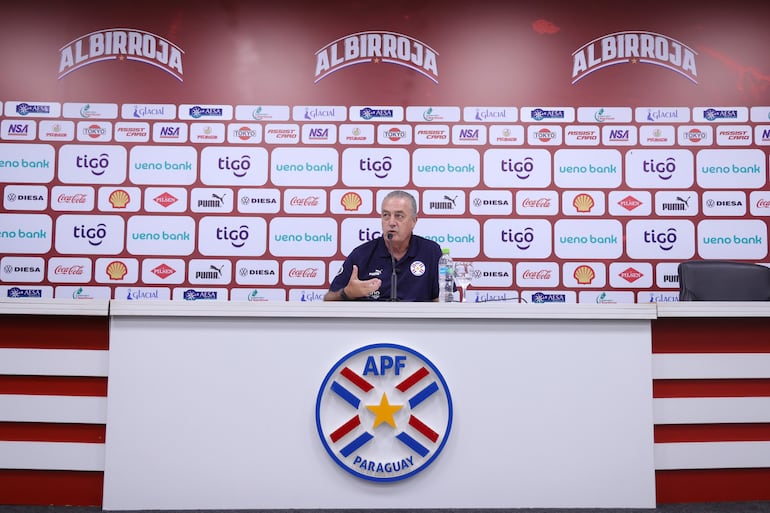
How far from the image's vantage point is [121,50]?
10.4ft

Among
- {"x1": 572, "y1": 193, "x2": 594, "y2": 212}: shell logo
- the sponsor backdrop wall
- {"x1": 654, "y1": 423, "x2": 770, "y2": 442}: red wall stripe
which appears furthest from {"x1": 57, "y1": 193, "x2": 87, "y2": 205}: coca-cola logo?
{"x1": 654, "y1": 423, "x2": 770, "y2": 442}: red wall stripe

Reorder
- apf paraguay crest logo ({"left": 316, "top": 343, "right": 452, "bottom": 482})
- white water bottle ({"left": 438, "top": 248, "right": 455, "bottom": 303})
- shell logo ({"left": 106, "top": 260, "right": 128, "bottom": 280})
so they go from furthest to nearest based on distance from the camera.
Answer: shell logo ({"left": 106, "top": 260, "right": 128, "bottom": 280}), white water bottle ({"left": 438, "top": 248, "right": 455, "bottom": 303}), apf paraguay crest logo ({"left": 316, "top": 343, "right": 452, "bottom": 482})

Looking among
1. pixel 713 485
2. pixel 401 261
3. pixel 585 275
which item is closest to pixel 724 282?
pixel 585 275

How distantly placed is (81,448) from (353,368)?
88 cm

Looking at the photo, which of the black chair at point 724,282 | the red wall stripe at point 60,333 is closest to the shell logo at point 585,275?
the black chair at point 724,282

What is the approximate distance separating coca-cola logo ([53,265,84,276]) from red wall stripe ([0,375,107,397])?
62.8 inches

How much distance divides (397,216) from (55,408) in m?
1.47

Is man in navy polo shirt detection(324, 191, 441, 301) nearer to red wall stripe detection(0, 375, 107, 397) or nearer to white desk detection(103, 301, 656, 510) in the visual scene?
white desk detection(103, 301, 656, 510)

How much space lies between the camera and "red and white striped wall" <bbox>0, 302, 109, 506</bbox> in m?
1.62

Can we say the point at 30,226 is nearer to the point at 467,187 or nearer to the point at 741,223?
the point at 467,187

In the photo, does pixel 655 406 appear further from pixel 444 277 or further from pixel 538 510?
pixel 444 277

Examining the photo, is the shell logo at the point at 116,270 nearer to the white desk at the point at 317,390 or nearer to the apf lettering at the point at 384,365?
the white desk at the point at 317,390

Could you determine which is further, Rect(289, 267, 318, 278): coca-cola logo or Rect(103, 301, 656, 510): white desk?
Rect(289, 267, 318, 278): coca-cola logo

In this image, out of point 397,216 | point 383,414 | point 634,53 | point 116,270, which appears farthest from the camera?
point 634,53
